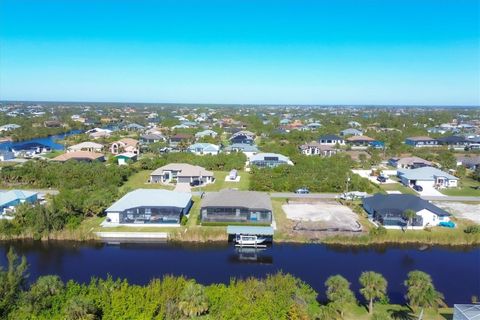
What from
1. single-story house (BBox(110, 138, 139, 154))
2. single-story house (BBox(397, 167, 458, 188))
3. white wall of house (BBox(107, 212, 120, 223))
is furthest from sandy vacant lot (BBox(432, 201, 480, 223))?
single-story house (BBox(110, 138, 139, 154))

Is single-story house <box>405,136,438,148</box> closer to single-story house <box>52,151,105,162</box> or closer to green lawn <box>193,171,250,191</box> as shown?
green lawn <box>193,171,250,191</box>

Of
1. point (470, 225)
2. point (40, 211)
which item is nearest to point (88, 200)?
point (40, 211)

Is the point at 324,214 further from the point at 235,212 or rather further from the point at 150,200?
the point at 150,200

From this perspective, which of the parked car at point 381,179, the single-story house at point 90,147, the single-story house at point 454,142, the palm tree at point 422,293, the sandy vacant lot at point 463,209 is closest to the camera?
the palm tree at point 422,293

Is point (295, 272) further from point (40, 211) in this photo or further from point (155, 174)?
point (155, 174)

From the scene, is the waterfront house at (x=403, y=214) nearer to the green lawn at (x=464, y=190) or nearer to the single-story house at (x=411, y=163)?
the green lawn at (x=464, y=190)

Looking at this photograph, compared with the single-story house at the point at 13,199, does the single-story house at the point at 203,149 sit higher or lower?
higher

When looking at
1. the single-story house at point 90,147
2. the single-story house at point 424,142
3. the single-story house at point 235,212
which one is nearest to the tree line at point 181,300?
the single-story house at point 235,212
